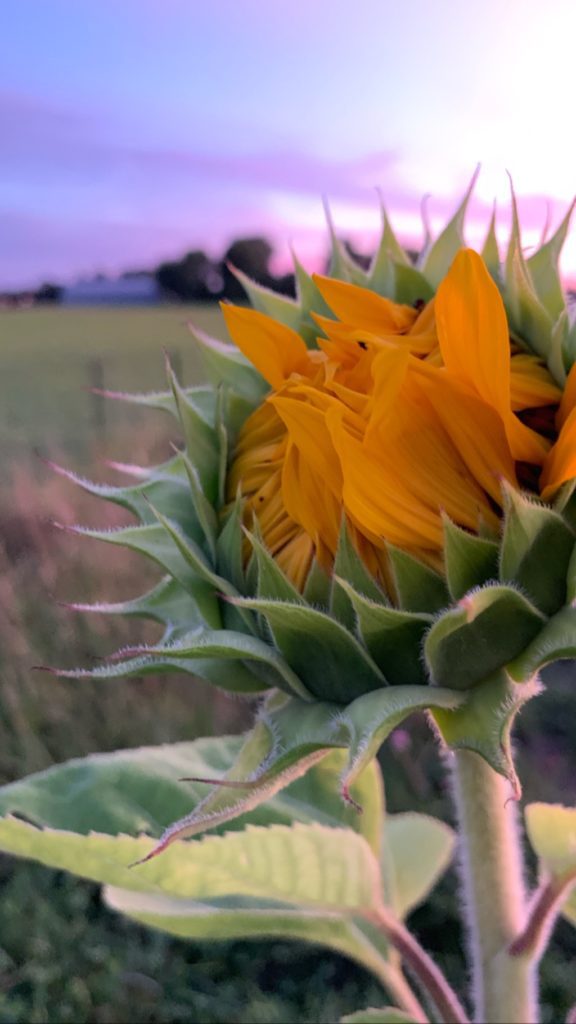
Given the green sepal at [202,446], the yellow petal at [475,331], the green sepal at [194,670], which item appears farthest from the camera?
the green sepal at [202,446]

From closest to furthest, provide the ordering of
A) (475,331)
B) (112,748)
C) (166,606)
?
(475,331)
(166,606)
(112,748)

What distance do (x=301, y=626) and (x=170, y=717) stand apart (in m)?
1.77

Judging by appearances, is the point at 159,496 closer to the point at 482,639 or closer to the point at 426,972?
the point at 482,639

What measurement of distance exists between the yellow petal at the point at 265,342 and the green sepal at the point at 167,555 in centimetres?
15

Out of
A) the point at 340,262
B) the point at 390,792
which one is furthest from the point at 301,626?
the point at 390,792

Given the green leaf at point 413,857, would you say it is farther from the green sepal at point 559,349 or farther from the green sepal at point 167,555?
the green sepal at point 559,349

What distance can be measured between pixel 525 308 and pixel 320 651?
302 millimetres

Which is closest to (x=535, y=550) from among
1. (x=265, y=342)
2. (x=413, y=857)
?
(x=265, y=342)

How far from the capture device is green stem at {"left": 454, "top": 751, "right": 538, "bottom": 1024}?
82 cm

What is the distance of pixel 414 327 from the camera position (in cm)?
72

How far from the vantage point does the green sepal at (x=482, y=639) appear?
2.05 ft

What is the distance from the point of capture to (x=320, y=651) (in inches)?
27.1

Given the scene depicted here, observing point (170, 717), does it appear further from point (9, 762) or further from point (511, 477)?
point (511, 477)

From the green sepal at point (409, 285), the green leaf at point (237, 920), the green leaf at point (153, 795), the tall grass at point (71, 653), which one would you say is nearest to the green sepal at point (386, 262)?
the green sepal at point (409, 285)
